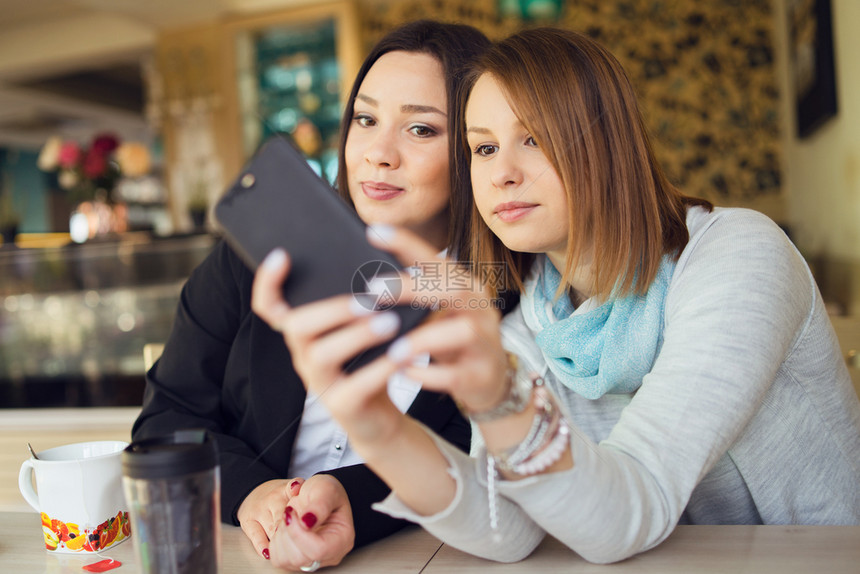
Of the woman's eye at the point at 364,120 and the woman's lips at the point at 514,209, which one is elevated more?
the woman's eye at the point at 364,120

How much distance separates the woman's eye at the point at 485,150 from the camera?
0.73 meters

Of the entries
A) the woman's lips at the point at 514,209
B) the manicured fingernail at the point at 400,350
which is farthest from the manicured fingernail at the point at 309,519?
the woman's lips at the point at 514,209

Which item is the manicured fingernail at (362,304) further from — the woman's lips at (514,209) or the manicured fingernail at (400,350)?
the woman's lips at (514,209)

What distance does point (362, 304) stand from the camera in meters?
0.37

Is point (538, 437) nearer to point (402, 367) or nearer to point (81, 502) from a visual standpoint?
point (402, 367)

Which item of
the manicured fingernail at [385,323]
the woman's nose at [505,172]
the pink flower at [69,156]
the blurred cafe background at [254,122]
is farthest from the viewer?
the pink flower at [69,156]

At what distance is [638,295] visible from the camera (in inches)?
28.7

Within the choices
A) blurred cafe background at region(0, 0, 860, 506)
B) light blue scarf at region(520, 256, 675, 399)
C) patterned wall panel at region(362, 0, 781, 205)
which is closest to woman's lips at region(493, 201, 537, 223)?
light blue scarf at region(520, 256, 675, 399)

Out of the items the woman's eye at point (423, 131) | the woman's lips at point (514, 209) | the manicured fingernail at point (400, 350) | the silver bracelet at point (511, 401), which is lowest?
the silver bracelet at point (511, 401)

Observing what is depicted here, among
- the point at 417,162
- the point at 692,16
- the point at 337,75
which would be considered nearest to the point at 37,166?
the point at 337,75

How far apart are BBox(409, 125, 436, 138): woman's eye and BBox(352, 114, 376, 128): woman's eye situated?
6 centimetres

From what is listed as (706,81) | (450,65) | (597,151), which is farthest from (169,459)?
(706,81)

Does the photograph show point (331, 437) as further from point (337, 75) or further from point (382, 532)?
point (337, 75)

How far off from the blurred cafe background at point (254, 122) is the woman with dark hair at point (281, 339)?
35cm
